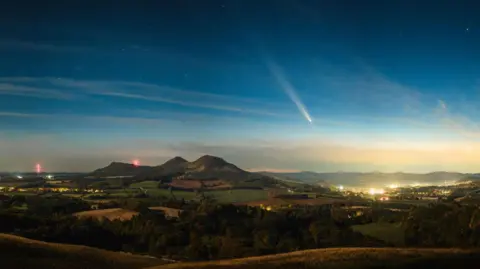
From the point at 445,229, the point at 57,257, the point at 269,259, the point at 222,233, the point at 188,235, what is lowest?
the point at 222,233

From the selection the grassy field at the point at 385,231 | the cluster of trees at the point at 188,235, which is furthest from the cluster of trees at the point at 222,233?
the grassy field at the point at 385,231

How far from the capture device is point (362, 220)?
196 m

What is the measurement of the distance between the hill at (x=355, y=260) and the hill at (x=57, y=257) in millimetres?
12285

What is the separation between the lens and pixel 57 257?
7138 cm

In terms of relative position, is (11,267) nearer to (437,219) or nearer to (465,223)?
(465,223)

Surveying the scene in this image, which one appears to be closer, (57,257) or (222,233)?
(57,257)

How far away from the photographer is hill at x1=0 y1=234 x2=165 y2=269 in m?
66.4

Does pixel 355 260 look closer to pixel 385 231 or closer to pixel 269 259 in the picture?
pixel 269 259

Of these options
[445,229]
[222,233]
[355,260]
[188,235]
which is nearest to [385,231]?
[445,229]

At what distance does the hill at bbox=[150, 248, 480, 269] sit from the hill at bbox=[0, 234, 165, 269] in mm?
12285

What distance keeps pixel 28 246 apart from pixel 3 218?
3701 inches

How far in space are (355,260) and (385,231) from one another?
9840 cm

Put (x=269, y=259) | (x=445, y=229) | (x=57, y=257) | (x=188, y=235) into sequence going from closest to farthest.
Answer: (x=269, y=259) → (x=57, y=257) → (x=445, y=229) → (x=188, y=235)

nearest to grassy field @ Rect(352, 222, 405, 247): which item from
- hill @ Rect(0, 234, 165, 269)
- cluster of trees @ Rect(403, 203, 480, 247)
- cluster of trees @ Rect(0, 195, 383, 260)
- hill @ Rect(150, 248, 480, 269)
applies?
cluster of trees @ Rect(403, 203, 480, 247)
